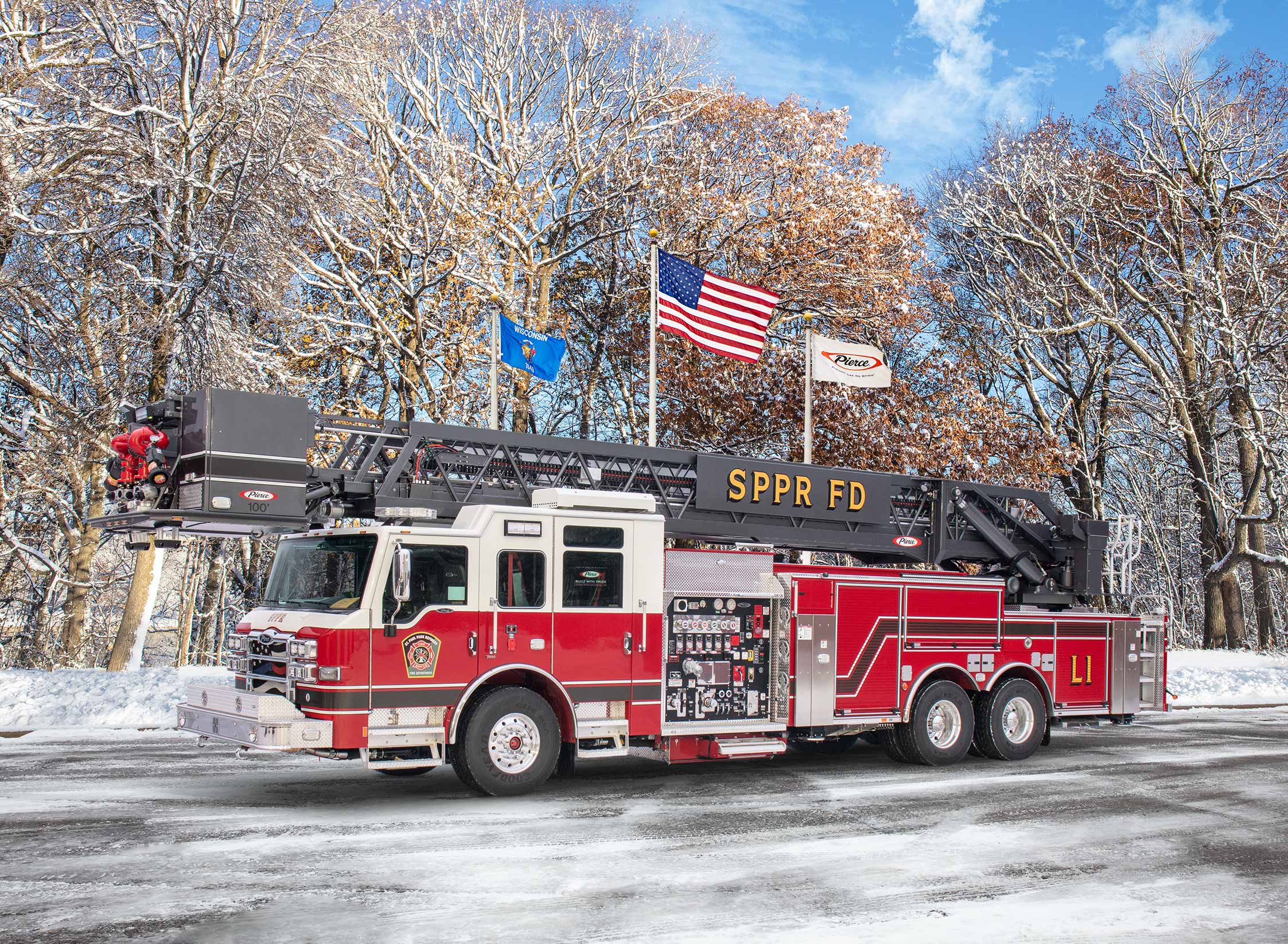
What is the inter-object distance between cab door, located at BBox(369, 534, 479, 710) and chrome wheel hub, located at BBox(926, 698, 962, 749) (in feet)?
19.5

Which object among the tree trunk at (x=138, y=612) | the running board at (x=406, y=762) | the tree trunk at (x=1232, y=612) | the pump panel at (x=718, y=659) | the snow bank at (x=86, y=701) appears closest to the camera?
the running board at (x=406, y=762)

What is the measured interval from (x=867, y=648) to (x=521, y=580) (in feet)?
14.2

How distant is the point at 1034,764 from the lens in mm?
13750

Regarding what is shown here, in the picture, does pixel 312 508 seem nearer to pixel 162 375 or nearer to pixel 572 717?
pixel 572 717

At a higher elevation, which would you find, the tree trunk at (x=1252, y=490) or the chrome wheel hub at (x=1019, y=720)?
the tree trunk at (x=1252, y=490)

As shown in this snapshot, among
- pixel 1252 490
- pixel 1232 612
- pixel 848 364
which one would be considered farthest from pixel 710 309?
pixel 1232 612

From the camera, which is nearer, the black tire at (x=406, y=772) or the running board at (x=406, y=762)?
the running board at (x=406, y=762)

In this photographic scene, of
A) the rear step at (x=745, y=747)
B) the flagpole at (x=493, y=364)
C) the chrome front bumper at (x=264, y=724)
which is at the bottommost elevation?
the rear step at (x=745, y=747)

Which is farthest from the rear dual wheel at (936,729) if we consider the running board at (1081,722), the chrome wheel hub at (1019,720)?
the running board at (1081,722)

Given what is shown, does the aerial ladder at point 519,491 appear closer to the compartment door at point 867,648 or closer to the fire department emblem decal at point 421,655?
the compartment door at point 867,648

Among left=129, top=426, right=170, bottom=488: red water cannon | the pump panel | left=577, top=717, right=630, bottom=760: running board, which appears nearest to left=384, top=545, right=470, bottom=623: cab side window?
left=577, top=717, right=630, bottom=760: running board

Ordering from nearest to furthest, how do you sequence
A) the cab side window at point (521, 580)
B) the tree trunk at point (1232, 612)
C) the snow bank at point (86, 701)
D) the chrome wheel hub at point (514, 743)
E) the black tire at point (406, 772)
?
1. the chrome wheel hub at point (514, 743)
2. the cab side window at point (521, 580)
3. the black tire at point (406, 772)
4. the snow bank at point (86, 701)
5. the tree trunk at point (1232, 612)

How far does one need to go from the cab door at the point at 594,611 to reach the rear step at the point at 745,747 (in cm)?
125

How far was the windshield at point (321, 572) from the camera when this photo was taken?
10227 mm
